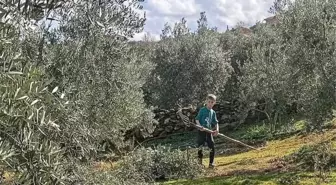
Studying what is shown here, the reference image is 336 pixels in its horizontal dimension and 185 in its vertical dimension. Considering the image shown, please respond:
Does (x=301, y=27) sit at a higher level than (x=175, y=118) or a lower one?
higher

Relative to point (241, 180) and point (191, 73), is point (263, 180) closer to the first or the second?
point (241, 180)

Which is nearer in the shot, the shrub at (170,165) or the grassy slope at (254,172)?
the grassy slope at (254,172)

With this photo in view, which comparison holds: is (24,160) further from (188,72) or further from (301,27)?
(188,72)

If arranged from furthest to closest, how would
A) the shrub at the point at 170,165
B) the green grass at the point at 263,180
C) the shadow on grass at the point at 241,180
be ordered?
1. the shrub at the point at 170,165
2. the shadow on grass at the point at 241,180
3. the green grass at the point at 263,180

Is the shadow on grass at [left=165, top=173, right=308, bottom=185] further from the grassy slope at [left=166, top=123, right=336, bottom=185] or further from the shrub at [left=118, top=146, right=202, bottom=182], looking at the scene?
the shrub at [left=118, top=146, right=202, bottom=182]

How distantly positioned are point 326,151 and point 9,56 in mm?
9951

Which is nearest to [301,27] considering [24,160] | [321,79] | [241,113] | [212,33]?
[321,79]

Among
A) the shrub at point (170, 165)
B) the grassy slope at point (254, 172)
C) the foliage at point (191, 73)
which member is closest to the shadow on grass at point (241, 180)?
the grassy slope at point (254, 172)

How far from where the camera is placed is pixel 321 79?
1337 cm

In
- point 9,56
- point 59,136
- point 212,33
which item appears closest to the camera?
point 9,56

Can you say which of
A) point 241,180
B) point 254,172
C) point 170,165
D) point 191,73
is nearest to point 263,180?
point 241,180

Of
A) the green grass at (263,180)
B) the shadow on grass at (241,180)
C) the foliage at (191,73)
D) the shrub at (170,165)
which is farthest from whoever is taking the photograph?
the foliage at (191,73)

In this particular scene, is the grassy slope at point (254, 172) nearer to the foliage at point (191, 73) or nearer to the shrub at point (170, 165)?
the shrub at point (170, 165)

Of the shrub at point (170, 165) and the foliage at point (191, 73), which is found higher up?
the foliage at point (191, 73)
